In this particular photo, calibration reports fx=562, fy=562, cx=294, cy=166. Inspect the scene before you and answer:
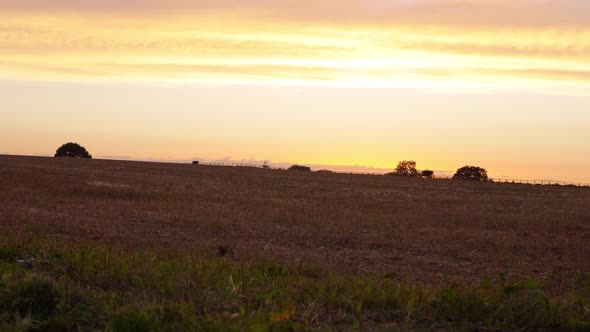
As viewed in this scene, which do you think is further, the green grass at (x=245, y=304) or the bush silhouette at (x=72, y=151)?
the bush silhouette at (x=72, y=151)

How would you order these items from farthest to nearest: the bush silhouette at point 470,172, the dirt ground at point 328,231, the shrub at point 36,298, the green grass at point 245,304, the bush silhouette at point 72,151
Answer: the bush silhouette at point 72,151 → the bush silhouette at point 470,172 → the dirt ground at point 328,231 → the shrub at point 36,298 → the green grass at point 245,304

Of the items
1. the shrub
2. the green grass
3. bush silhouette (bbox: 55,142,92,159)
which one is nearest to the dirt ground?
the green grass

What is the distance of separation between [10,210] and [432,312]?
51.6 ft

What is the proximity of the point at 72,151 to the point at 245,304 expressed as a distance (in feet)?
342

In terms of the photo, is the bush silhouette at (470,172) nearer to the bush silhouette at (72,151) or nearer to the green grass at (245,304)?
the bush silhouette at (72,151)

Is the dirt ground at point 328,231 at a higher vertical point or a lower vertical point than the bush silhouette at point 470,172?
lower

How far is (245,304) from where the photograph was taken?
258 inches

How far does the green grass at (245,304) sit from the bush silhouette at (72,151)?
101 m

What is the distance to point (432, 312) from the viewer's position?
21.4ft

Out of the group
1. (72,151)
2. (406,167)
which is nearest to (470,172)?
(406,167)

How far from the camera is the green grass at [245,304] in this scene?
599 centimetres

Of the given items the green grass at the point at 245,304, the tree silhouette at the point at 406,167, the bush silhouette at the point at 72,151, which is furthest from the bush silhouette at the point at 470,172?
the green grass at the point at 245,304

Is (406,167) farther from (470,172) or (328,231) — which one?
(328,231)

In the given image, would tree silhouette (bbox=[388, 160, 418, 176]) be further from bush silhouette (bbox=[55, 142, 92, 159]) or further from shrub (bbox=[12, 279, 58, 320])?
shrub (bbox=[12, 279, 58, 320])
